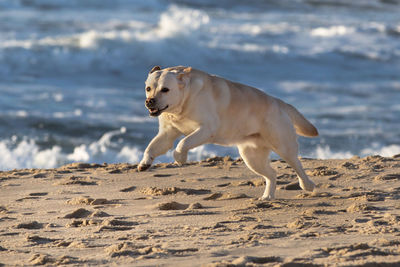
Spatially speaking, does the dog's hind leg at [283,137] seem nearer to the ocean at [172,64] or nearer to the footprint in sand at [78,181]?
the footprint in sand at [78,181]

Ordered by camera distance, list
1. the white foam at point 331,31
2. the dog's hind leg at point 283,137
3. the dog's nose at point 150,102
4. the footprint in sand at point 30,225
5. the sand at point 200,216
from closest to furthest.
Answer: the sand at point 200,216
the footprint in sand at point 30,225
the dog's nose at point 150,102
the dog's hind leg at point 283,137
the white foam at point 331,31

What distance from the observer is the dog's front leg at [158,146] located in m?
6.24

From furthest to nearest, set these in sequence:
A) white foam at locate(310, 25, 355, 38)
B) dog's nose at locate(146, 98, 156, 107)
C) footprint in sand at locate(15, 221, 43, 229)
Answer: white foam at locate(310, 25, 355, 38) < dog's nose at locate(146, 98, 156, 107) < footprint in sand at locate(15, 221, 43, 229)

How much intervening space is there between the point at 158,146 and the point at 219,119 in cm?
57

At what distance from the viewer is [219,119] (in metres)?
6.46

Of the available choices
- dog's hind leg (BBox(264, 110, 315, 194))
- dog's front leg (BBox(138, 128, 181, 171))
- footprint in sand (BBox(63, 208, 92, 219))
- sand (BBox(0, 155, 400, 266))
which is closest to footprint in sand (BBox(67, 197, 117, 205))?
sand (BBox(0, 155, 400, 266))

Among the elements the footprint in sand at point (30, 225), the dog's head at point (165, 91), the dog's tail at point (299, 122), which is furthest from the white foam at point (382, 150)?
the footprint in sand at point (30, 225)

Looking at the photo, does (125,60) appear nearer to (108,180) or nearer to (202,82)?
(108,180)

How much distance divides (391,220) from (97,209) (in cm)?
241

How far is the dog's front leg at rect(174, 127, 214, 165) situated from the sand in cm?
47

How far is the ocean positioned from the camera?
42.1 feet

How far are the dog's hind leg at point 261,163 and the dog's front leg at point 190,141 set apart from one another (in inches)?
29.9

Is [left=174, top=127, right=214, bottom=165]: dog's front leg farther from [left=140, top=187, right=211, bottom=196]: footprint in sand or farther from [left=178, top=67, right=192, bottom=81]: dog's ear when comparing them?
[left=140, top=187, right=211, bottom=196]: footprint in sand

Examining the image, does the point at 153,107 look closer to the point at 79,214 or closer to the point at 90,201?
the point at 79,214
